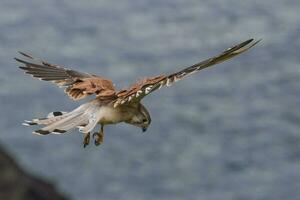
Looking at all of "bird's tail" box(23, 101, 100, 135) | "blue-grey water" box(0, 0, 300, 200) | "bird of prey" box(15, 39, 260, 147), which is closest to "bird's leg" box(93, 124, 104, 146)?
"bird of prey" box(15, 39, 260, 147)

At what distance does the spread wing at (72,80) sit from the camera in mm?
9680

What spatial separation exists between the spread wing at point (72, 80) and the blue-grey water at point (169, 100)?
17604 millimetres

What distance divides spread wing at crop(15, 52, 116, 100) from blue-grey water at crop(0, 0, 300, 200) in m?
17.6

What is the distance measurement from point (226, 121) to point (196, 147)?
126 centimetres

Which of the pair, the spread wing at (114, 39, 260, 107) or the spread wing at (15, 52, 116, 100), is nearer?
the spread wing at (114, 39, 260, 107)

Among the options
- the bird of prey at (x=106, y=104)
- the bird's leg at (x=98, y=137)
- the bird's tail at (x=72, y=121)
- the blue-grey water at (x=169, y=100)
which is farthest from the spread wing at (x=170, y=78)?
the blue-grey water at (x=169, y=100)

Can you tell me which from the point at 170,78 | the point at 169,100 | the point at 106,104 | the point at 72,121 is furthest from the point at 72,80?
the point at 169,100

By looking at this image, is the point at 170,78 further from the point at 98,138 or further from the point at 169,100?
the point at 169,100

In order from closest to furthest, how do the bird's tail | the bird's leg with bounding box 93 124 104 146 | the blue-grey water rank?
the bird's tail
the bird's leg with bounding box 93 124 104 146
the blue-grey water

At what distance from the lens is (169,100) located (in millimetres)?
31844

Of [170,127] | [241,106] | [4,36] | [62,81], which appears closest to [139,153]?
[170,127]

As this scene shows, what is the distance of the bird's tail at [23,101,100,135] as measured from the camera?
8.80 metres

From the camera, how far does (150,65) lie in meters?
31.6

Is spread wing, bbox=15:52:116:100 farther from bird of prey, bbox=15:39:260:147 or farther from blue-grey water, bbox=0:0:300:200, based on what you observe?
blue-grey water, bbox=0:0:300:200
